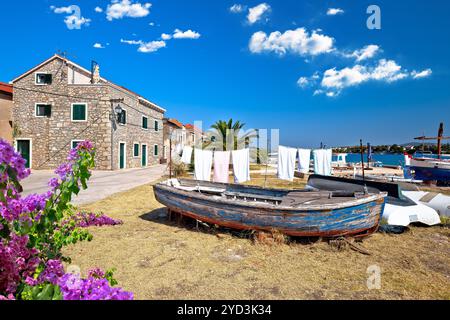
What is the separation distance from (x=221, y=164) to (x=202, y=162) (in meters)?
0.91

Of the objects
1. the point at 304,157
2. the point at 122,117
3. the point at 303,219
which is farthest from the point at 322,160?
the point at 122,117

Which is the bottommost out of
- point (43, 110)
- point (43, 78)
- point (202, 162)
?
point (202, 162)

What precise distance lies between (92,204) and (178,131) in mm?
33441

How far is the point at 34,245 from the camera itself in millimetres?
2439

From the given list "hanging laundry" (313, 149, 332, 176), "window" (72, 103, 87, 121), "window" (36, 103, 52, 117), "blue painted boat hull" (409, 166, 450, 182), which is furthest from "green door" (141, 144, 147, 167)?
"blue painted boat hull" (409, 166, 450, 182)

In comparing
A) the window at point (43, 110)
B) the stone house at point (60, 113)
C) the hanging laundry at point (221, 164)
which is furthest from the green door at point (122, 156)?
Result: the hanging laundry at point (221, 164)

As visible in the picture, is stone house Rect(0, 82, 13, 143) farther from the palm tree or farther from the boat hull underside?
the boat hull underside

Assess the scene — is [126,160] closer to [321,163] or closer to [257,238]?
[321,163]

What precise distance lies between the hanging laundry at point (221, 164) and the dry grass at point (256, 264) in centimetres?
460

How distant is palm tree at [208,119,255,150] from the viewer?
23.5 meters

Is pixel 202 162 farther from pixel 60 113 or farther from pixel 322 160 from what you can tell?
pixel 60 113

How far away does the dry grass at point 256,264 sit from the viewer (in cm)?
404
